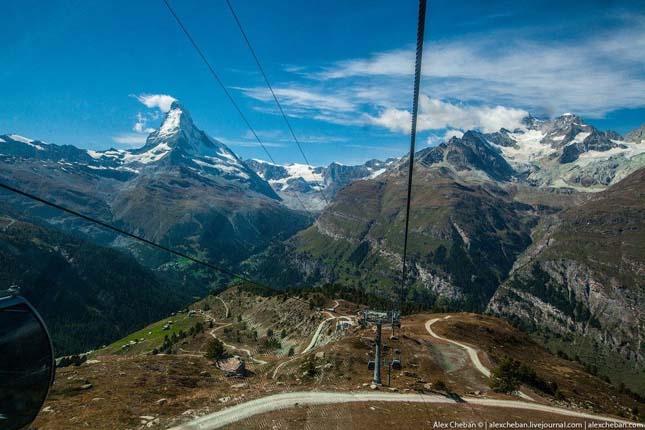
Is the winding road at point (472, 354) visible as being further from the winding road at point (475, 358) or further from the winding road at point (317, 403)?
the winding road at point (317, 403)

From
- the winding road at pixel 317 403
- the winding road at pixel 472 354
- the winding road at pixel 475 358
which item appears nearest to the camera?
the winding road at pixel 317 403

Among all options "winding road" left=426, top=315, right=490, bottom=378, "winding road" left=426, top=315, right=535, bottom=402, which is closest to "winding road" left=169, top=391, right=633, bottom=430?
"winding road" left=426, top=315, right=535, bottom=402

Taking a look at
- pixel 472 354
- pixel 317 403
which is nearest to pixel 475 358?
pixel 472 354

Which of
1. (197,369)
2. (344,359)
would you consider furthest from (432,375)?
(197,369)

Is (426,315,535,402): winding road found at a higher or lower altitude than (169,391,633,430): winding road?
lower

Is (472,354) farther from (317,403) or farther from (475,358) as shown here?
(317,403)

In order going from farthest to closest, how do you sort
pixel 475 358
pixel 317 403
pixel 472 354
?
pixel 472 354 < pixel 475 358 < pixel 317 403

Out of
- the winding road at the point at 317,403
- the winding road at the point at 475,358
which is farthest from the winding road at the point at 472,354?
the winding road at the point at 317,403

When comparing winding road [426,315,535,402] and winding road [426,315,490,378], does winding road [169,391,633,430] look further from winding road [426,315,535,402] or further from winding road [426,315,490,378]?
winding road [426,315,490,378]
